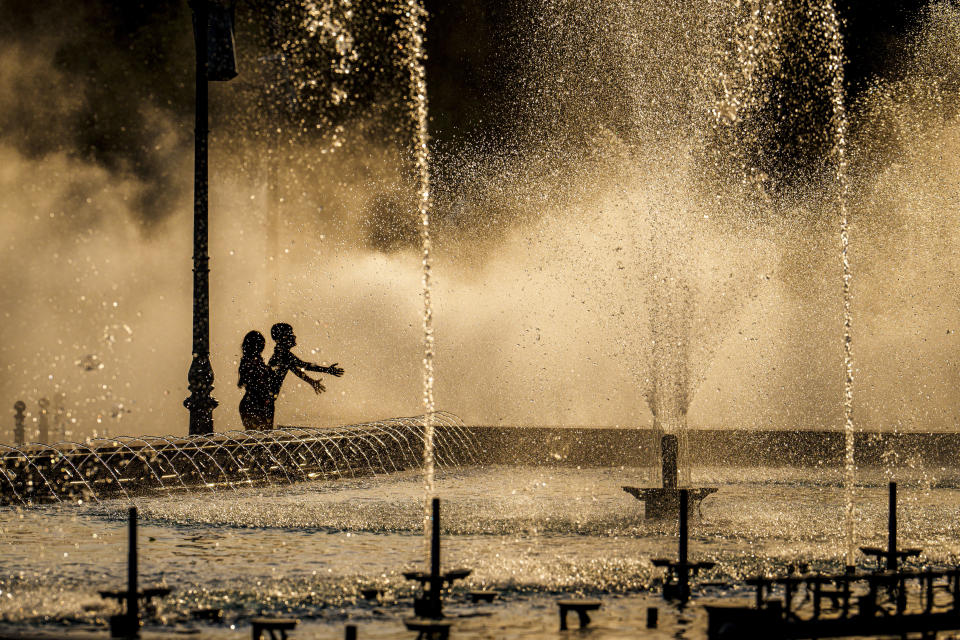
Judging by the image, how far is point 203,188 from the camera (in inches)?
648

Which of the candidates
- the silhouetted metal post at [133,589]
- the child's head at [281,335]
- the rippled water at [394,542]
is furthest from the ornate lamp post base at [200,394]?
the silhouetted metal post at [133,589]

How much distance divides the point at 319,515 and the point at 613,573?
5.18 meters

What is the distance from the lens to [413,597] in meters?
8.82

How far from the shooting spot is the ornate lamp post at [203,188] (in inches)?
640

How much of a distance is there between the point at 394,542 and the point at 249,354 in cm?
707

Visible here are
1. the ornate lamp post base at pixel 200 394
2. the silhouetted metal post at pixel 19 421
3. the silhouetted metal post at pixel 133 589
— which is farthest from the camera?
the silhouetted metal post at pixel 19 421

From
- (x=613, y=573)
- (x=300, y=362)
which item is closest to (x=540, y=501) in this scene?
(x=300, y=362)

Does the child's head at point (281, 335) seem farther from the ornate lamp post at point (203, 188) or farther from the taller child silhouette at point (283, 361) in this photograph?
the ornate lamp post at point (203, 188)

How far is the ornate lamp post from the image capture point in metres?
16.3

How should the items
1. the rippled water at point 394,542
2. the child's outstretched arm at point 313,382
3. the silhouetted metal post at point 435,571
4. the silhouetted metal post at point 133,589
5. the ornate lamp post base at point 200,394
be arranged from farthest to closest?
the child's outstretched arm at point 313,382 < the ornate lamp post base at point 200,394 < the rippled water at point 394,542 < the silhouetted metal post at point 435,571 < the silhouetted metal post at point 133,589

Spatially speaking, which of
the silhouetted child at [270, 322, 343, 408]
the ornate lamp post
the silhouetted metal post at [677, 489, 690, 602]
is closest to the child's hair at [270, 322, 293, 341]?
the silhouetted child at [270, 322, 343, 408]

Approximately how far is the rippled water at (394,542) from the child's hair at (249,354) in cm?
182

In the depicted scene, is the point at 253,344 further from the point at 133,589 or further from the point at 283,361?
the point at 133,589

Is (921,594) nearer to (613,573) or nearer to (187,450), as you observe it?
(613,573)
